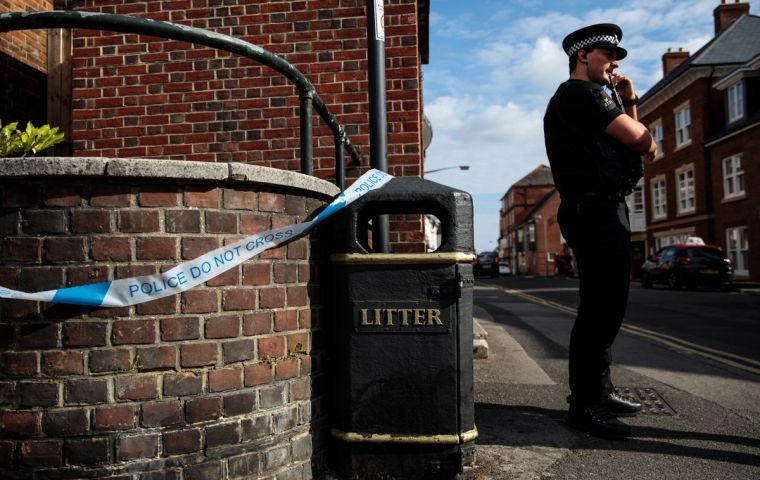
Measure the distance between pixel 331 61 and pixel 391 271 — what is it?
2767 mm

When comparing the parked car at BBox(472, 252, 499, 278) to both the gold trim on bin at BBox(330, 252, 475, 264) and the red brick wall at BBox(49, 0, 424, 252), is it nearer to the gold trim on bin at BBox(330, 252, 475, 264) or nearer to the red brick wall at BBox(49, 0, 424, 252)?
the red brick wall at BBox(49, 0, 424, 252)

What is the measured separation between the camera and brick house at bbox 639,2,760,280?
2403 centimetres

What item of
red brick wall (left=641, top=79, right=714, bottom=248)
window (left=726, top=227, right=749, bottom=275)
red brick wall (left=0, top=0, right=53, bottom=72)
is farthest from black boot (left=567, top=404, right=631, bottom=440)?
red brick wall (left=641, top=79, right=714, bottom=248)

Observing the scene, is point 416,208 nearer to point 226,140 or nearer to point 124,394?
point 124,394

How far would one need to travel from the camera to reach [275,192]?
2582 millimetres

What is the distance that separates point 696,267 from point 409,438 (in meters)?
19.7

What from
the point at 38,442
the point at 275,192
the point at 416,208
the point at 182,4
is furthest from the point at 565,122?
the point at 182,4

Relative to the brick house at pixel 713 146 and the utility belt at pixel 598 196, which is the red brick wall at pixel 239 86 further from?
the brick house at pixel 713 146

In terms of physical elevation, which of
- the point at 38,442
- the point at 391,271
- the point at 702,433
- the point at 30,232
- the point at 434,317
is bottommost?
the point at 702,433

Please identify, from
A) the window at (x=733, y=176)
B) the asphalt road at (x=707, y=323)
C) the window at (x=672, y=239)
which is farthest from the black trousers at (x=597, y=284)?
the window at (x=672, y=239)

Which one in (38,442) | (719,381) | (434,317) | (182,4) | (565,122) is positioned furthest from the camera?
(182,4)

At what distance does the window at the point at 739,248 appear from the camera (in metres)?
24.2

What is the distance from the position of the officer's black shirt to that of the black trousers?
98mm

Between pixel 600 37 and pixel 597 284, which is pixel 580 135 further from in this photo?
pixel 597 284
